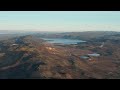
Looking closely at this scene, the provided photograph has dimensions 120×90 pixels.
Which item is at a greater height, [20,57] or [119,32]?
[119,32]
